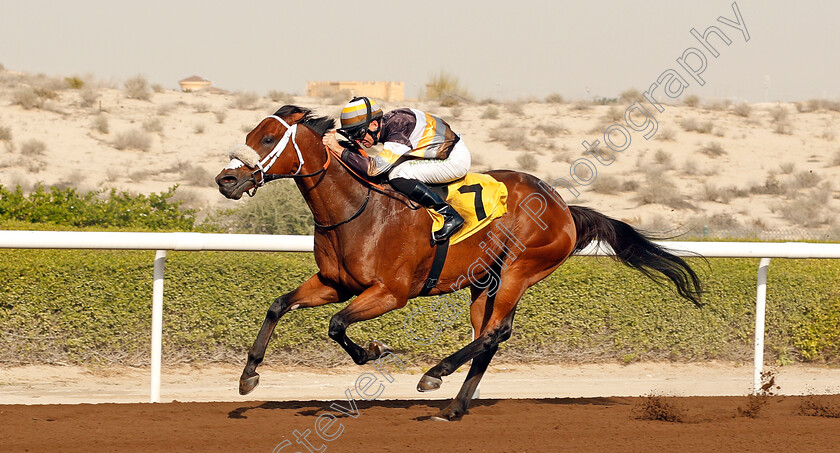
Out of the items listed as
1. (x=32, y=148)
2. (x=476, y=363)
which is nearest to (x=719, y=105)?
(x=32, y=148)

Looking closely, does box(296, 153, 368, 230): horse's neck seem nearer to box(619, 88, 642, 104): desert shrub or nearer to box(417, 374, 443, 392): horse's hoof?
box(417, 374, 443, 392): horse's hoof

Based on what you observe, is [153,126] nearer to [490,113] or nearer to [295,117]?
[490,113]

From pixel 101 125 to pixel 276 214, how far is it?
1122 cm

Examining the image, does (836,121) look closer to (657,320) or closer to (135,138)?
(135,138)

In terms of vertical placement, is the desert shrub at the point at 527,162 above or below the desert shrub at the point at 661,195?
above

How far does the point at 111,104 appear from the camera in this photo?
2342cm

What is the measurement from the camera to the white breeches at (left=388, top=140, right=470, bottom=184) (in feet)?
15.8

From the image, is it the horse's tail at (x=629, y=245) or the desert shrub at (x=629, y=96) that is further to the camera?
the desert shrub at (x=629, y=96)

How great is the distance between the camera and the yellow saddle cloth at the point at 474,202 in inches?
194

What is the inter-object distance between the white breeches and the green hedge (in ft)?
6.50

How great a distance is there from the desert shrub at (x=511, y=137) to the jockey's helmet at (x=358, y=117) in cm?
1747

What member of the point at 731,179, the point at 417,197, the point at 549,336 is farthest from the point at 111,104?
the point at 417,197

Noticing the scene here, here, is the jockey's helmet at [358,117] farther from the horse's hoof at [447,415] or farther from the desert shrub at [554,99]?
the desert shrub at [554,99]

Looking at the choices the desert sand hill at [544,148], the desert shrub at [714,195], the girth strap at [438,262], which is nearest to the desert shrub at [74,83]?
the desert sand hill at [544,148]
